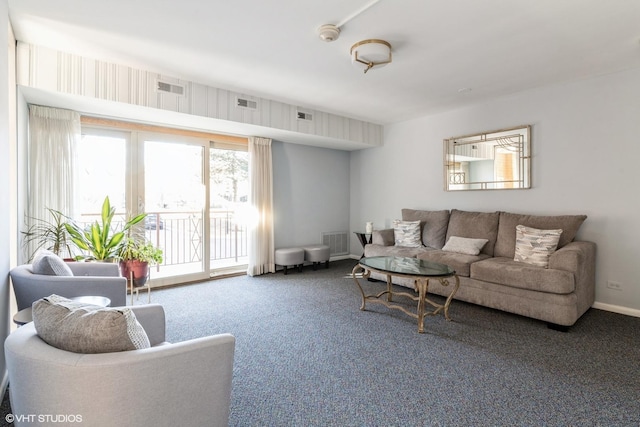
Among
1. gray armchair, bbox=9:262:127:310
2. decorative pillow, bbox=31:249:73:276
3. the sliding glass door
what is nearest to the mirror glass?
the sliding glass door

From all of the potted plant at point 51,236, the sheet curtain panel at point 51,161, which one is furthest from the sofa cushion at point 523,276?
the sheet curtain panel at point 51,161

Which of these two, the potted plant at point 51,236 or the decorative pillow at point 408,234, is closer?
the potted plant at point 51,236

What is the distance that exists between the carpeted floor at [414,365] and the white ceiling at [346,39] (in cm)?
258

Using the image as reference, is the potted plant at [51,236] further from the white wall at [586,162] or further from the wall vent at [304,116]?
the white wall at [586,162]

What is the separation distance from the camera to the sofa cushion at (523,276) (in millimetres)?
2893

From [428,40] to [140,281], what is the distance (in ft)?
11.8

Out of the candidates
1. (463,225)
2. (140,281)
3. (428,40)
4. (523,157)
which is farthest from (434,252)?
(140,281)

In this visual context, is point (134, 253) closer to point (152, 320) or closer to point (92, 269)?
point (92, 269)

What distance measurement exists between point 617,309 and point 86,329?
4622 mm

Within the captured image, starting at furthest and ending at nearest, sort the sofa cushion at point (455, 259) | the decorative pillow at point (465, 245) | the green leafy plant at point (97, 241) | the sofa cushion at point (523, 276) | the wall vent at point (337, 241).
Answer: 1. the wall vent at point (337, 241)
2. the decorative pillow at point (465, 245)
3. the sofa cushion at point (455, 259)
4. the green leafy plant at point (97, 241)
5. the sofa cushion at point (523, 276)

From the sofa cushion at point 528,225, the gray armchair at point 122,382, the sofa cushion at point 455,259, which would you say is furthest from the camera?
the sofa cushion at point 455,259

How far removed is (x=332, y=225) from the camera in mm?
6211

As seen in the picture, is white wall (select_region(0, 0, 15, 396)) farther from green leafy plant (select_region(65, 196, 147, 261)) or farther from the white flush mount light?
the white flush mount light

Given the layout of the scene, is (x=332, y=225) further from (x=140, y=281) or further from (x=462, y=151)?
(x=140, y=281)
